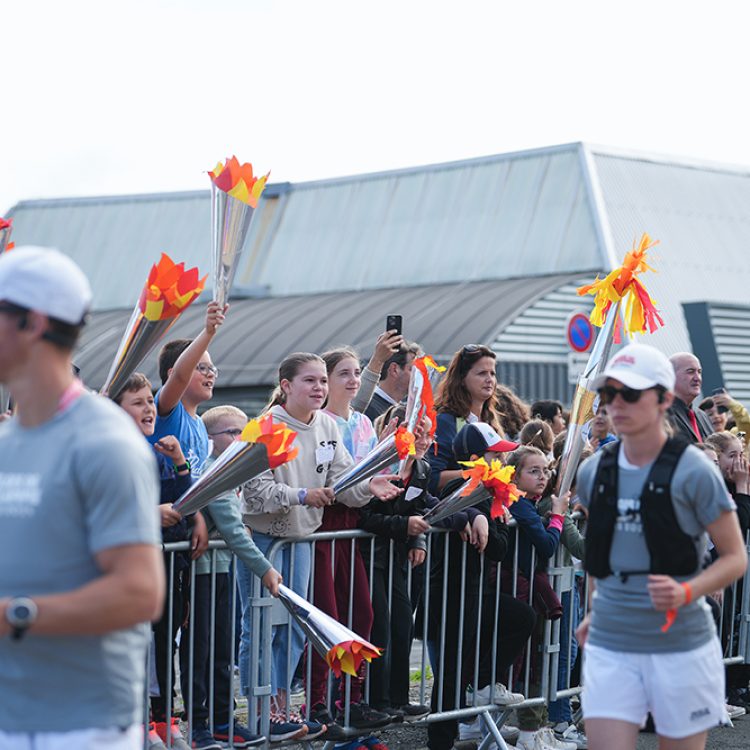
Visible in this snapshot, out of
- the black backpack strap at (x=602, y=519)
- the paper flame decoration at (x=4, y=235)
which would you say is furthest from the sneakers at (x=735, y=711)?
the paper flame decoration at (x=4, y=235)

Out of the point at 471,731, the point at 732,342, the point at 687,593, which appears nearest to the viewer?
the point at 687,593

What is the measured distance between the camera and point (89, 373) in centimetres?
2842

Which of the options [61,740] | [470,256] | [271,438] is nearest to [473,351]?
[271,438]

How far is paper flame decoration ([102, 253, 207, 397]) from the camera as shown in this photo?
17.3 ft

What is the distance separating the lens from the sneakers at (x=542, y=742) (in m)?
7.50

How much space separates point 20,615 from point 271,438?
263 centimetres

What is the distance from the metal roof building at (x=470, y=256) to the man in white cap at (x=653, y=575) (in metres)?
19.9

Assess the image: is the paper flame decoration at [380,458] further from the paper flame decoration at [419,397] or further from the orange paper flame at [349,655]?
the orange paper flame at [349,655]

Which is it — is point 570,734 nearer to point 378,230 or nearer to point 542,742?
point 542,742

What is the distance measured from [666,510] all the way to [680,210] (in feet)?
92.2

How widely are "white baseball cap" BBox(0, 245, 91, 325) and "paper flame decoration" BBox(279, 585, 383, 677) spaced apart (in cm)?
330

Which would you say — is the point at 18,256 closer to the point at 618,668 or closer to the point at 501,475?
the point at 618,668

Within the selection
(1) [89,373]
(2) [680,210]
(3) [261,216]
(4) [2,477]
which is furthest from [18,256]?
(3) [261,216]

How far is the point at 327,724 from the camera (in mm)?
6648
